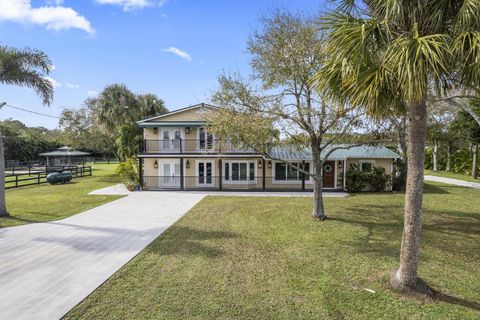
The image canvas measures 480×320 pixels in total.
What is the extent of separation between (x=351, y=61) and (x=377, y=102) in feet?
2.87

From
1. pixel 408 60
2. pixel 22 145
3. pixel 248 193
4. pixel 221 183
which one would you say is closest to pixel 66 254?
pixel 408 60

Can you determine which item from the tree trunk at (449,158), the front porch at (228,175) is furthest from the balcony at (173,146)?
the tree trunk at (449,158)

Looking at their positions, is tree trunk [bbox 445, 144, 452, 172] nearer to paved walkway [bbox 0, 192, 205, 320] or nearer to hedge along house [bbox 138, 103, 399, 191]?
hedge along house [bbox 138, 103, 399, 191]

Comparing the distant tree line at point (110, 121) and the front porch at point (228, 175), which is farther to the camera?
the distant tree line at point (110, 121)

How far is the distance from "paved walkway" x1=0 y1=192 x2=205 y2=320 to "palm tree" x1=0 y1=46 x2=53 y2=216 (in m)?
3.42

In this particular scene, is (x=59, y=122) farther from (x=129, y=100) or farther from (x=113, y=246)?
(x=113, y=246)

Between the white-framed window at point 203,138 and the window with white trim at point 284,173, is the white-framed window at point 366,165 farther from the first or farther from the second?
the white-framed window at point 203,138

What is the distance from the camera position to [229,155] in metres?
19.1

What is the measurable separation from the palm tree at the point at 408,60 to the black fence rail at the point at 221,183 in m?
14.2

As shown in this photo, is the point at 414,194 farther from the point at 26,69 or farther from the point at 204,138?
the point at 204,138

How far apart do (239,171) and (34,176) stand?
20.9 m

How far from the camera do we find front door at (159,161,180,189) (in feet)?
66.9

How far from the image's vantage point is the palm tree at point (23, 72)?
11.4 meters

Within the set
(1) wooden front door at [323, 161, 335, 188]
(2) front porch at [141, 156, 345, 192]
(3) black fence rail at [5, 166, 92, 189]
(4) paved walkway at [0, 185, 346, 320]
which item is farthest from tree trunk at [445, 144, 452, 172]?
(3) black fence rail at [5, 166, 92, 189]
